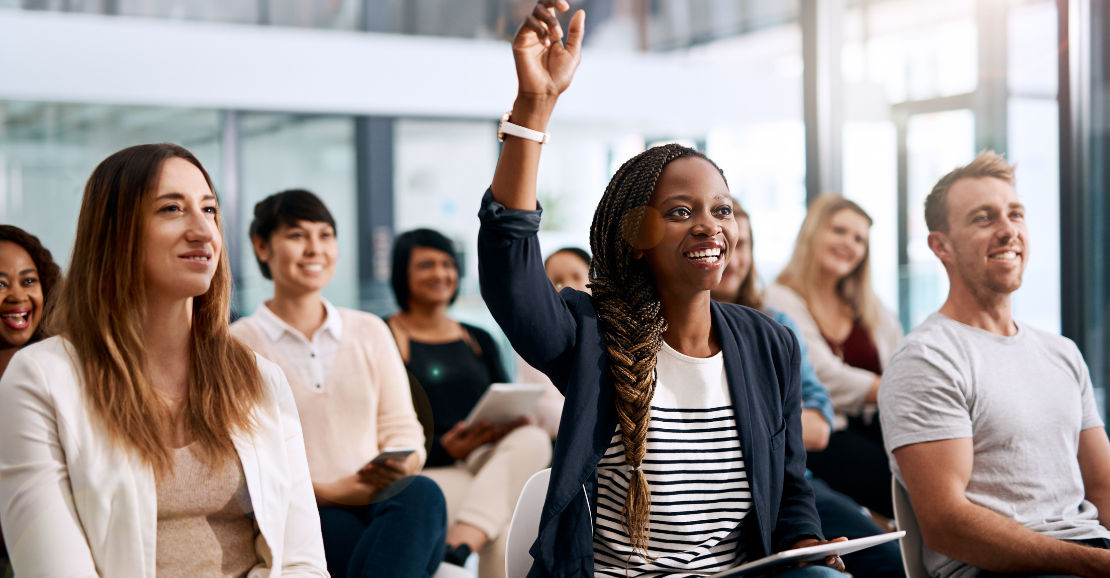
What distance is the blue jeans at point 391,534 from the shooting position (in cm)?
188

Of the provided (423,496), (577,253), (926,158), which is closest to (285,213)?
(423,496)

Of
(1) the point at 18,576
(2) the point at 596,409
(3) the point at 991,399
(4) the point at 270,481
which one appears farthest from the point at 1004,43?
(1) the point at 18,576

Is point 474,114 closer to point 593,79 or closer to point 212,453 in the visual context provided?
point 593,79

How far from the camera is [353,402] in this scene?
230 cm

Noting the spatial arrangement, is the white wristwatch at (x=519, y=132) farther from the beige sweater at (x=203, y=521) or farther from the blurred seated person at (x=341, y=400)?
the blurred seated person at (x=341, y=400)

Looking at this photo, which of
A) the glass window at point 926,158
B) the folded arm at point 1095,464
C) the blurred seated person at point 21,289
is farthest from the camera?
the glass window at point 926,158

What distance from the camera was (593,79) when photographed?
6.43 meters

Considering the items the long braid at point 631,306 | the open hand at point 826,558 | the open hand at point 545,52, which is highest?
the open hand at point 545,52

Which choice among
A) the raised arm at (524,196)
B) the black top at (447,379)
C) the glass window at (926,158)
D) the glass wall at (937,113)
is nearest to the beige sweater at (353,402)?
the black top at (447,379)

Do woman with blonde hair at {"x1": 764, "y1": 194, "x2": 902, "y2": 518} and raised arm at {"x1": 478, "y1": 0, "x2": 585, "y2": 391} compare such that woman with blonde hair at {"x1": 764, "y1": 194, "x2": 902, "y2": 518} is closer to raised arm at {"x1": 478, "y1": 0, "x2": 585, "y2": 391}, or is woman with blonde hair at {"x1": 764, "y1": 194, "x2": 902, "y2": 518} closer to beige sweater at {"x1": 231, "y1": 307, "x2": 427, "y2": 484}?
beige sweater at {"x1": 231, "y1": 307, "x2": 427, "y2": 484}

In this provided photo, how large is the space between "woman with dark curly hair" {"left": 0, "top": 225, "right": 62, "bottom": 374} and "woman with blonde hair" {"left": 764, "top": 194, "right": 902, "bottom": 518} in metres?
2.44

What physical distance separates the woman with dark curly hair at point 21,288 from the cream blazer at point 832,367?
241 centimetres

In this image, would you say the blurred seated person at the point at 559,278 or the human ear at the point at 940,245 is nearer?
the human ear at the point at 940,245

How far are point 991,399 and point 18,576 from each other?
1846mm
